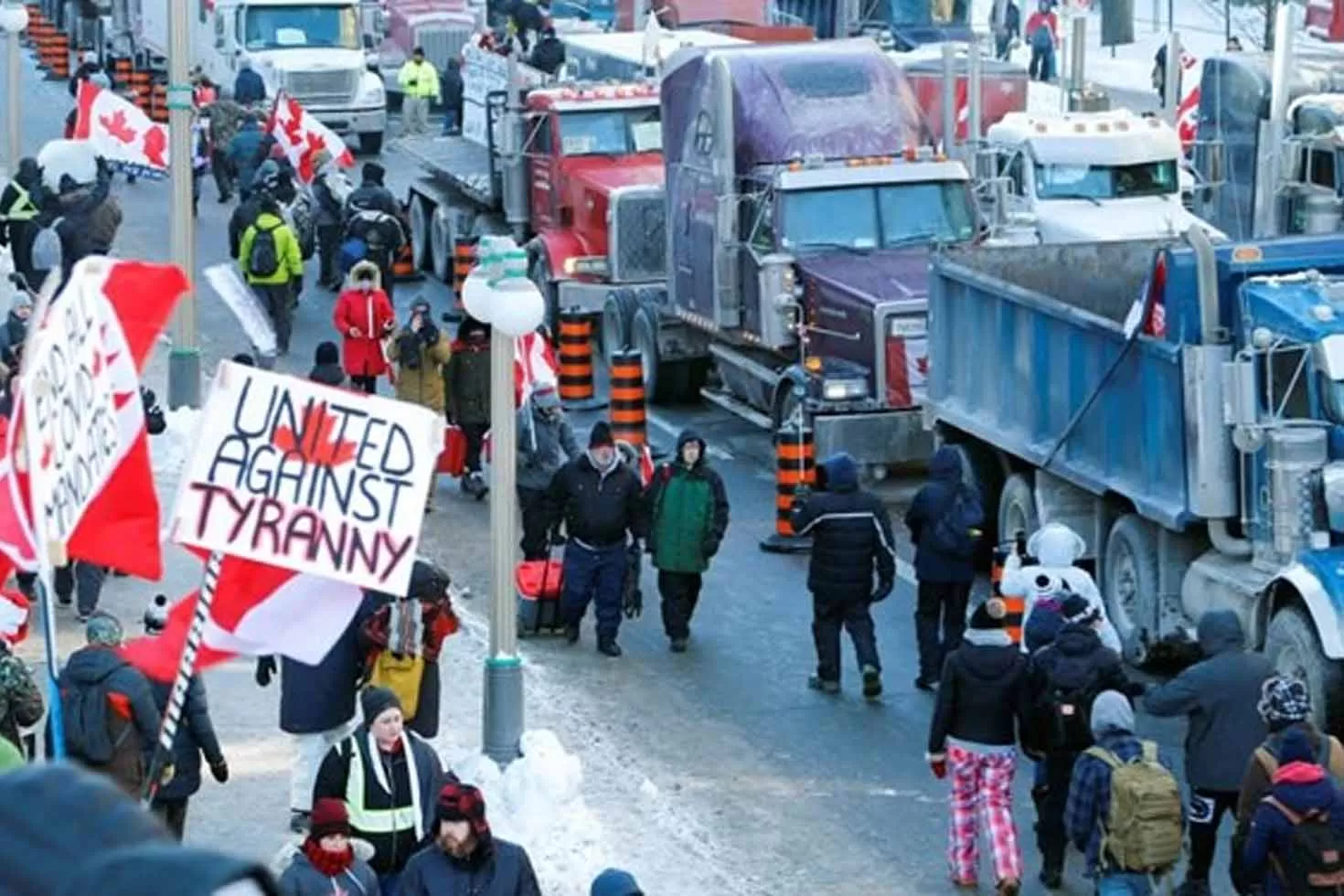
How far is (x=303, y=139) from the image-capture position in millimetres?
30828

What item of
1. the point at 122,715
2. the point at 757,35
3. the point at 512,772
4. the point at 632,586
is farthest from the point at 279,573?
the point at 757,35

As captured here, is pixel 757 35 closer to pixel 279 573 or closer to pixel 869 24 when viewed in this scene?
pixel 869 24

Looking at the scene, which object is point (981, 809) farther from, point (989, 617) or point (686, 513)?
point (686, 513)

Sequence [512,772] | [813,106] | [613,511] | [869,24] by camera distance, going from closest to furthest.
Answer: [512,772] → [613,511] → [813,106] → [869,24]

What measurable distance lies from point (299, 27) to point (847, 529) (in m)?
28.6

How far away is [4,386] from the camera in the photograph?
18375 mm

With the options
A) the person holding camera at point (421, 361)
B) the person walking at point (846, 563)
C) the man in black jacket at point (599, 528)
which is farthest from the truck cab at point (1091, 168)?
the person walking at point (846, 563)

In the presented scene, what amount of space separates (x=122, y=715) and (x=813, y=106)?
516 inches

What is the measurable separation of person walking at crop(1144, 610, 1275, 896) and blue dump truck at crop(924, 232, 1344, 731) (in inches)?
66.5

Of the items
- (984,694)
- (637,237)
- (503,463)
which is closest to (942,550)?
(984,694)

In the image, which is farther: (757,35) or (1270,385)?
(757,35)

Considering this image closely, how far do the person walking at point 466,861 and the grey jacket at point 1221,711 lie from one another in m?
3.91

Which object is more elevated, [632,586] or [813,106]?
[813,106]

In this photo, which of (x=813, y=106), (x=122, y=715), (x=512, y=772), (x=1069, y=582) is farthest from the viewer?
(x=813, y=106)
